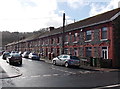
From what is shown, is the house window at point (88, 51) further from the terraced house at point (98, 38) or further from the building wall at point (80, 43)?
the building wall at point (80, 43)

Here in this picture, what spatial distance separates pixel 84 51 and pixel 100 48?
13.9 ft

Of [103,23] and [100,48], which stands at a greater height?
[103,23]

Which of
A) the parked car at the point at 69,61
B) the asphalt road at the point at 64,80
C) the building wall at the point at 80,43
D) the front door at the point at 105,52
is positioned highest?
the building wall at the point at 80,43

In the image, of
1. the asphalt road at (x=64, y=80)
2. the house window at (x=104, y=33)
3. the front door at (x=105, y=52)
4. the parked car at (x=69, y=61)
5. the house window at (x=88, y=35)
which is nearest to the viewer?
the asphalt road at (x=64, y=80)

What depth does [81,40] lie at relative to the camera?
32.0 m

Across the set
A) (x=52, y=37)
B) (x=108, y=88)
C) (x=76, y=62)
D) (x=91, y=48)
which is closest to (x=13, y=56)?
(x=76, y=62)

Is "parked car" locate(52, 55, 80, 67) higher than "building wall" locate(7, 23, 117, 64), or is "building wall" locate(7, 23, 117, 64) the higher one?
"building wall" locate(7, 23, 117, 64)

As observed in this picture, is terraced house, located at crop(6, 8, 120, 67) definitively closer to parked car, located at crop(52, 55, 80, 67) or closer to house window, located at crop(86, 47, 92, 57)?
house window, located at crop(86, 47, 92, 57)

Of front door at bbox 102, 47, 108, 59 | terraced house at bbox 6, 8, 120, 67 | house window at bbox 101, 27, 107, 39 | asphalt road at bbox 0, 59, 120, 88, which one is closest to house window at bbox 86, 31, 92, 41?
terraced house at bbox 6, 8, 120, 67

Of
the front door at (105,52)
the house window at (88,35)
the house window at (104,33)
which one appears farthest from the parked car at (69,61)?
the house window at (88,35)

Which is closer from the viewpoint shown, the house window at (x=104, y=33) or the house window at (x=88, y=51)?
the house window at (x=104, y=33)

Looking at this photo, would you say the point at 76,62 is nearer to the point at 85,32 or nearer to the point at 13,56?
the point at 85,32

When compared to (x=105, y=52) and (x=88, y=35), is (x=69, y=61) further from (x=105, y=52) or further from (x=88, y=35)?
(x=88, y=35)

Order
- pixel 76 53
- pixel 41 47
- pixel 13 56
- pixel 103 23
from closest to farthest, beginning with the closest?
pixel 103 23
pixel 13 56
pixel 76 53
pixel 41 47
